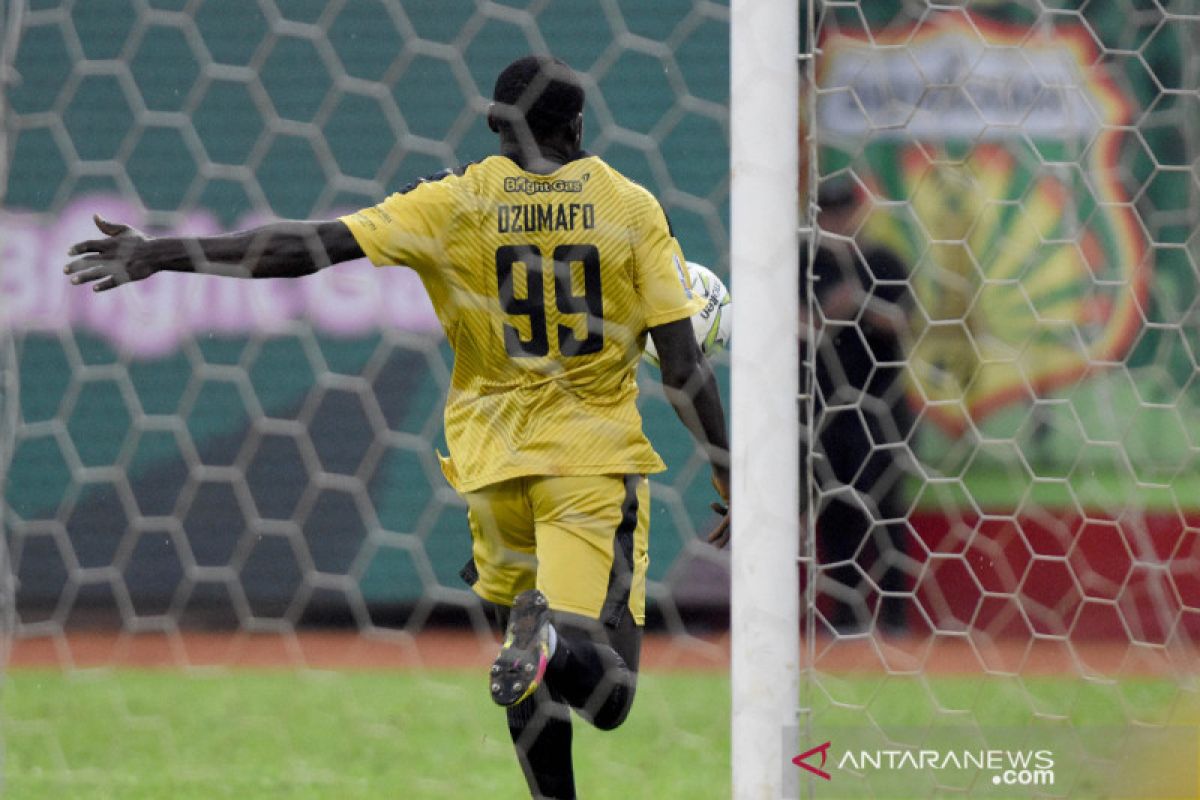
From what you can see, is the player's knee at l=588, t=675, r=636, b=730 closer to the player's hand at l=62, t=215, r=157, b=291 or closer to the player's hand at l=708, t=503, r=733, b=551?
the player's hand at l=708, t=503, r=733, b=551

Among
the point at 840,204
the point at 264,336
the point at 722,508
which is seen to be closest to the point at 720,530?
the point at 722,508

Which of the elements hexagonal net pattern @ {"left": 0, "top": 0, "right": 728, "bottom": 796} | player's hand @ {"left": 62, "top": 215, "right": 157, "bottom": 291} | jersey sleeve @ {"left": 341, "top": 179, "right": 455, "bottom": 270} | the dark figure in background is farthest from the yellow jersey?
hexagonal net pattern @ {"left": 0, "top": 0, "right": 728, "bottom": 796}

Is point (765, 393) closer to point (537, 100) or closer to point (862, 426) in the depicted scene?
point (537, 100)

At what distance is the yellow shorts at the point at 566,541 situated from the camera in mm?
3021

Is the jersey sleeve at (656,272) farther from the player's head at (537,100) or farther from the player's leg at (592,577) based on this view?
the player's leg at (592,577)

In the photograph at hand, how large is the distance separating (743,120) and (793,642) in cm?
67

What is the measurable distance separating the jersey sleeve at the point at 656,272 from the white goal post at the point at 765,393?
0.86 m

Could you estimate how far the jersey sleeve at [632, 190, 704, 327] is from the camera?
295 centimetres

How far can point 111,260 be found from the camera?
2.41m

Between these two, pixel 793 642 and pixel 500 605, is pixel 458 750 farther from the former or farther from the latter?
pixel 793 642

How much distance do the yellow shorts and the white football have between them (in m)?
0.34

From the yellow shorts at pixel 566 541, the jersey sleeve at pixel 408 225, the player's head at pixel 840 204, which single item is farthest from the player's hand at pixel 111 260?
the player's head at pixel 840 204

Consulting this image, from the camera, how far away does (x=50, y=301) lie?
21.3 feet

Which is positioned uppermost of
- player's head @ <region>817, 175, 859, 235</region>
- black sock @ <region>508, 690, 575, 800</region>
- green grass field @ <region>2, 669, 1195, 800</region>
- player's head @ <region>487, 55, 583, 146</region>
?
player's head @ <region>487, 55, 583, 146</region>
